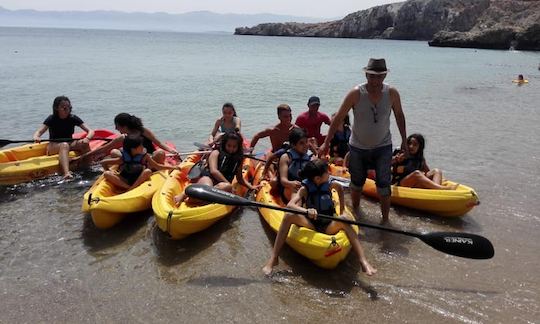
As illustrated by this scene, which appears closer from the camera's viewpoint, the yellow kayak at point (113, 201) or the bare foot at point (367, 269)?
the bare foot at point (367, 269)

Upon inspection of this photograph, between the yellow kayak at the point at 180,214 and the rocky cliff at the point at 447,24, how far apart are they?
50367 mm

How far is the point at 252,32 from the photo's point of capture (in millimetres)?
115750

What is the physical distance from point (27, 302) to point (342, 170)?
434 centimetres

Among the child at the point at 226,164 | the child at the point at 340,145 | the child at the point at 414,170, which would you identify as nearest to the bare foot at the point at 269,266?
the child at the point at 226,164

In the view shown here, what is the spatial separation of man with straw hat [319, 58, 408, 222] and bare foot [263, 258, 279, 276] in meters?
1.35

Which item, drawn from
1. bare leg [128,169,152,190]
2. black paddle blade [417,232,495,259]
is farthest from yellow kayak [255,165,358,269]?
bare leg [128,169,152,190]

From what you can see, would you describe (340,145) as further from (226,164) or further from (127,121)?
(127,121)

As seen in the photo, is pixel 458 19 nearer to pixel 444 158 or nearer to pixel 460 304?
pixel 444 158

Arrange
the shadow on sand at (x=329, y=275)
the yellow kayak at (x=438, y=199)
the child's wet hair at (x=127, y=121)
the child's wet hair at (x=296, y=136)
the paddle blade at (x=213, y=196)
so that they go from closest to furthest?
the shadow on sand at (x=329, y=275)
the paddle blade at (x=213, y=196)
the child's wet hair at (x=296, y=136)
the yellow kayak at (x=438, y=199)
the child's wet hair at (x=127, y=121)

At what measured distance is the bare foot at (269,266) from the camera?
4.34 meters

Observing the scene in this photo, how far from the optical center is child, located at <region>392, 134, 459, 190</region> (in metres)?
5.89

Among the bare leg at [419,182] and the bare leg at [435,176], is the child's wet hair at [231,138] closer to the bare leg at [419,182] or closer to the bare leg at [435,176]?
the bare leg at [419,182]

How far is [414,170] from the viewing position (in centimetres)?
604

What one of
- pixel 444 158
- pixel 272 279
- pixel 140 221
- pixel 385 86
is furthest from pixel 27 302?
pixel 444 158
